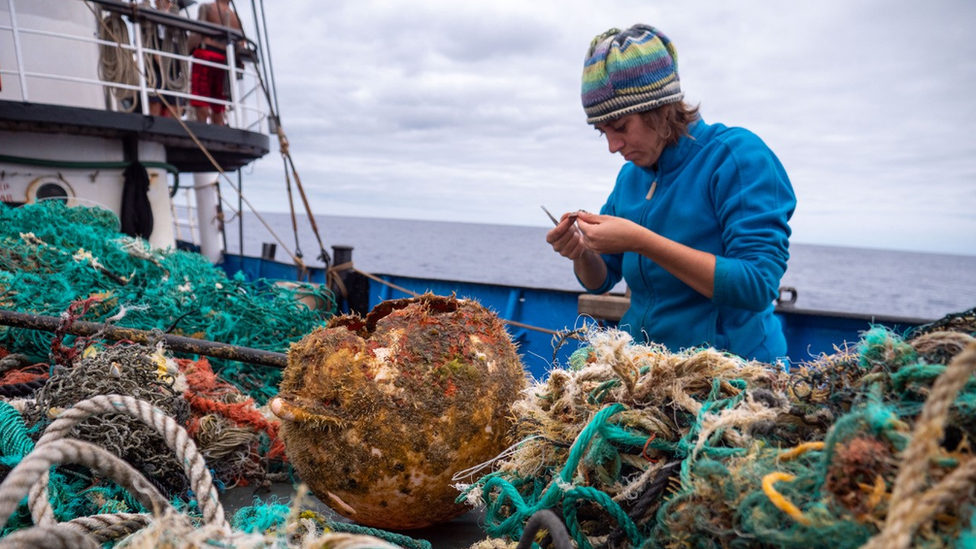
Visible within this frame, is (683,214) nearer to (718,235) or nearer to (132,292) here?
(718,235)

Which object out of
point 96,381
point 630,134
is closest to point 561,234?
point 630,134

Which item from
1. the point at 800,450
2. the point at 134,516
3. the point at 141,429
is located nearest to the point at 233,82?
the point at 141,429

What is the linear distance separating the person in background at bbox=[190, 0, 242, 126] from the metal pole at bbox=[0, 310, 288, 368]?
18.7 ft

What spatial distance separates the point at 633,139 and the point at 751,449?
1.34m

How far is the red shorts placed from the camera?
795 cm

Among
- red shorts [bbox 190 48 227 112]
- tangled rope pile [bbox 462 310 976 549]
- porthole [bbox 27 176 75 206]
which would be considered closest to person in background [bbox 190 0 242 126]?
red shorts [bbox 190 48 227 112]

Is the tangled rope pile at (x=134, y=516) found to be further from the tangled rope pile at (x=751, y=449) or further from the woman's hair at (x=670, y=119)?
the woman's hair at (x=670, y=119)

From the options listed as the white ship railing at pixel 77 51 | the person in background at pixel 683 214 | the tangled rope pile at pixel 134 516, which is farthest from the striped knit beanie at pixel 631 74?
the white ship railing at pixel 77 51

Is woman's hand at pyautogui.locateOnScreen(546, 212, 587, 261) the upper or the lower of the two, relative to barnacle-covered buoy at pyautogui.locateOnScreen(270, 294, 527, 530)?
upper

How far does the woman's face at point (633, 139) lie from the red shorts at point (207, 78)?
7181mm

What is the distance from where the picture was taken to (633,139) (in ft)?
7.30

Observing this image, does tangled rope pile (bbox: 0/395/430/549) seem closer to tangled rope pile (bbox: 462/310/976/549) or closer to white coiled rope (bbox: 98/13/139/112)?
tangled rope pile (bbox: 462/310/976/549)

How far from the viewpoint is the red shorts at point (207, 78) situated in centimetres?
795

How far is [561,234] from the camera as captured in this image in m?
2.41
